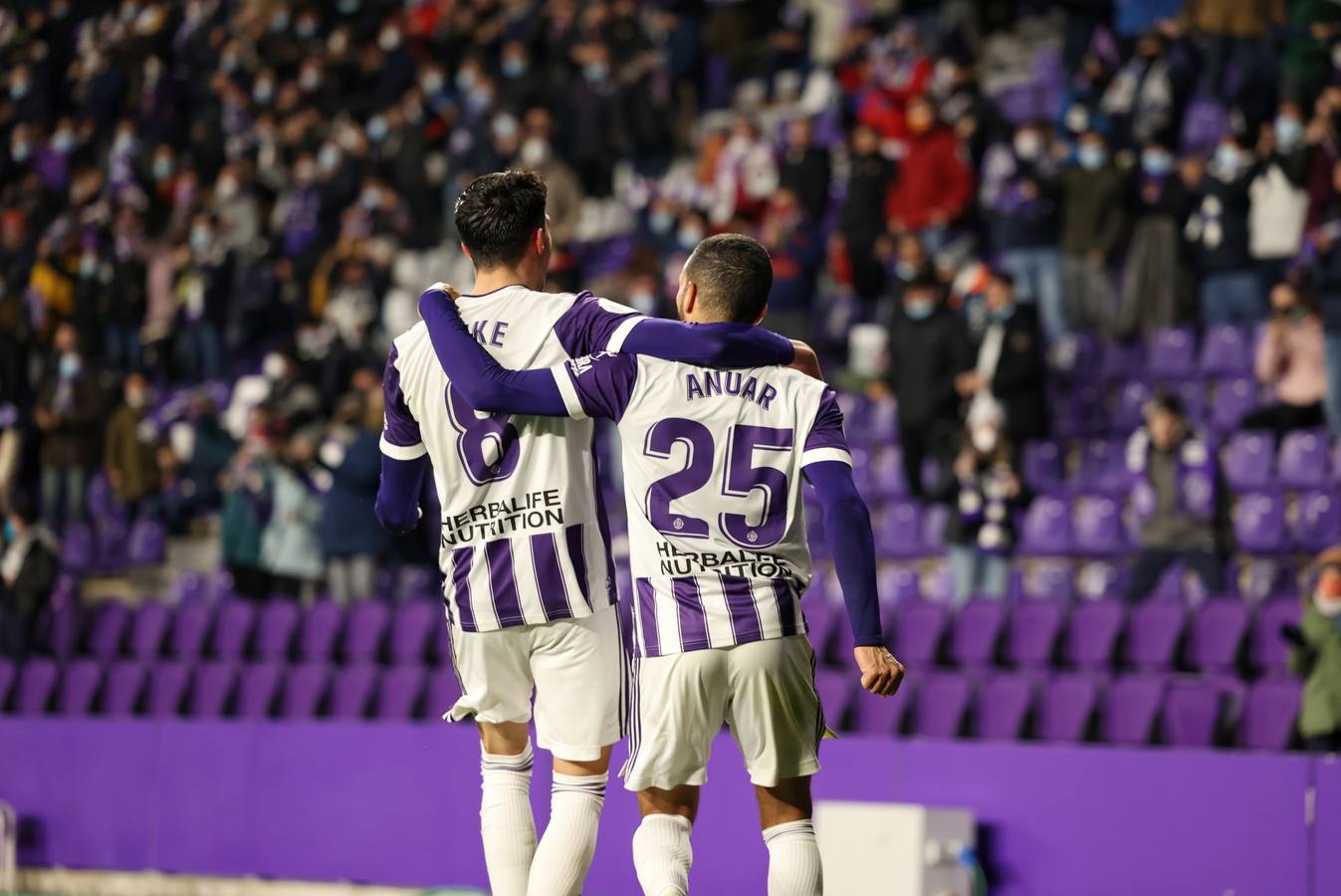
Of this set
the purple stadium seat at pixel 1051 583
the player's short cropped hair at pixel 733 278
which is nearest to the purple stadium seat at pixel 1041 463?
the purple stadium seat at pixel 1051 583

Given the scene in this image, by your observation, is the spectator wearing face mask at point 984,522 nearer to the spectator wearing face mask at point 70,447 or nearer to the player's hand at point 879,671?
the player's hand at point 879,671

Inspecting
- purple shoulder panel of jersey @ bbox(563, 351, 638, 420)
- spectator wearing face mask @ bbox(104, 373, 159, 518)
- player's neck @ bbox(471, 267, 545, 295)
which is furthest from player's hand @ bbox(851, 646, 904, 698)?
spectator wearing face mask @ bbox(104, 373, 159, 518)

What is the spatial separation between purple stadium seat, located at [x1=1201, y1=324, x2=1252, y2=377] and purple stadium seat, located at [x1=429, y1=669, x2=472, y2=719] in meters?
6.52

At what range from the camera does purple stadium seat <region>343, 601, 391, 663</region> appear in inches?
556

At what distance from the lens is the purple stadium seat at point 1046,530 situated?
13922 millimetres

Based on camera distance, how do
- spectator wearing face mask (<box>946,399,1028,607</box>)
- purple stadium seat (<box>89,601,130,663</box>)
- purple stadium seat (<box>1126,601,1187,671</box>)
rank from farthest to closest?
purple stadium seat (<box>89,601,130,663</box>) → spectator wearing face mask (<box>946,399,1028,607</box>) → purple stadium seat (<box>1126,601,1187,671</box>)

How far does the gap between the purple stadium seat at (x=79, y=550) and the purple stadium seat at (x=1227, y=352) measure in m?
10.7

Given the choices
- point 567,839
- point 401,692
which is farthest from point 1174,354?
point 567,839

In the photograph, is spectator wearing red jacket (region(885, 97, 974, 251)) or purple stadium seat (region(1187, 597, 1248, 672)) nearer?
purple stadium seat (region(1187, 597, 1248, 672))

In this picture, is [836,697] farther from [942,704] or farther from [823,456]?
[823,456]

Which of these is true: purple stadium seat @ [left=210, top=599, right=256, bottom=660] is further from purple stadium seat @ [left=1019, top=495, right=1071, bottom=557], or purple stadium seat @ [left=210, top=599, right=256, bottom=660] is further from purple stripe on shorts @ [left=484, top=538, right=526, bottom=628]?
purple stripe on shorts @ [left=484, top=538, right=526, bottom=628]

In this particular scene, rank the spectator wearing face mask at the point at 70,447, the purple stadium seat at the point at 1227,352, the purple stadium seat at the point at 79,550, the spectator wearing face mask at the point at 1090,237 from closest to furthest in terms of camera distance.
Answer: the purple stadium seat at the point at 1227,352, the spectator wearing face mask at the point at 1090,237, the purple stadium seat at the point at 79,550, the spectator wearing face mask at the point at 70,447

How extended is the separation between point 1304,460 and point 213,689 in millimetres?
8340

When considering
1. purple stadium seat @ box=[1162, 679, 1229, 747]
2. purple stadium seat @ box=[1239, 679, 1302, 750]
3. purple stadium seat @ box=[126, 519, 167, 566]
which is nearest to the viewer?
purple stadium seat @ box=[1239, 679, 1302, 750]
